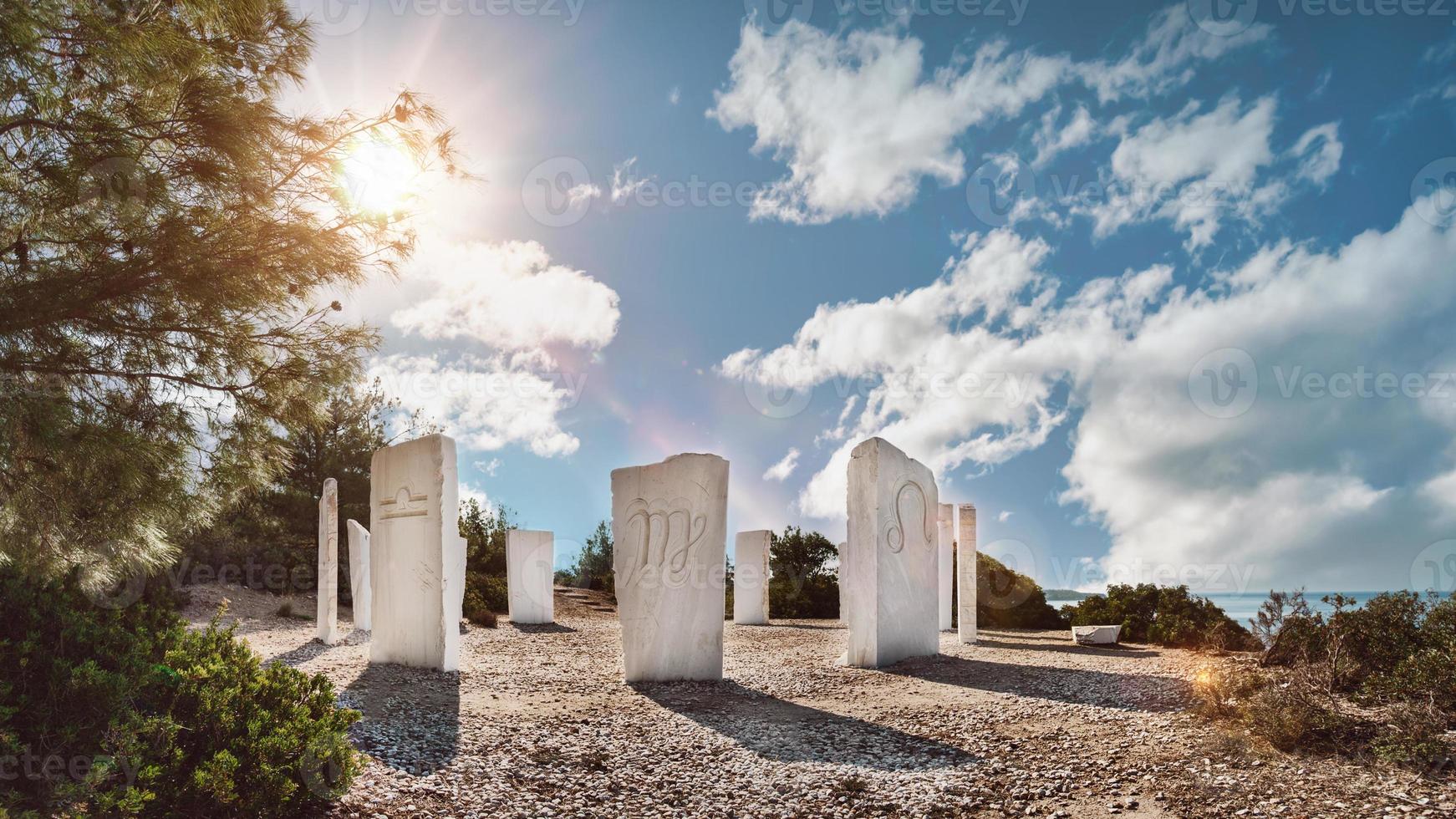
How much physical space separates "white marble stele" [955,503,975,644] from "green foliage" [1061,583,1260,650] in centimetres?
270

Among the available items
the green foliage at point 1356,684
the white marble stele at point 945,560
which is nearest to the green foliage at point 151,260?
the green foliage at point 1356,684

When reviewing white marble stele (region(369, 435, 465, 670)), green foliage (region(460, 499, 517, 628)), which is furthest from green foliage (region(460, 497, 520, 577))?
white marble stele (region(369, 435, 465, 670))

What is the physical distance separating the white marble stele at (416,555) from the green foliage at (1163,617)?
9.39 m

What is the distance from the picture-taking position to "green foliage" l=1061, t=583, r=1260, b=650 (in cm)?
1074

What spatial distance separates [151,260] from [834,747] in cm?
579

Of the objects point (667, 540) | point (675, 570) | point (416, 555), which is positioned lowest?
point (675, 570)

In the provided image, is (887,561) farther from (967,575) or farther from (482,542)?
(482,542)

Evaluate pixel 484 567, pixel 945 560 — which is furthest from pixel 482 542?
pixel 945 560

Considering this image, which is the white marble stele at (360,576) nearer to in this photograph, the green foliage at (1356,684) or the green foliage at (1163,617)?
the green foliage at (1356,684)

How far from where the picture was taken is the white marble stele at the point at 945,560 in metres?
12.1

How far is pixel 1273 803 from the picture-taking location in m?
4.20

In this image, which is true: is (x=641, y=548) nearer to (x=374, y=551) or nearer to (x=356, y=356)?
(x=374, y=551)

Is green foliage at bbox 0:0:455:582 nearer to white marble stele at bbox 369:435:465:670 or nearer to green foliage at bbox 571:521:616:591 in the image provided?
white marble stele at bbox 369:435:465:670

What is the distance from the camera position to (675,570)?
8711 millimetres
